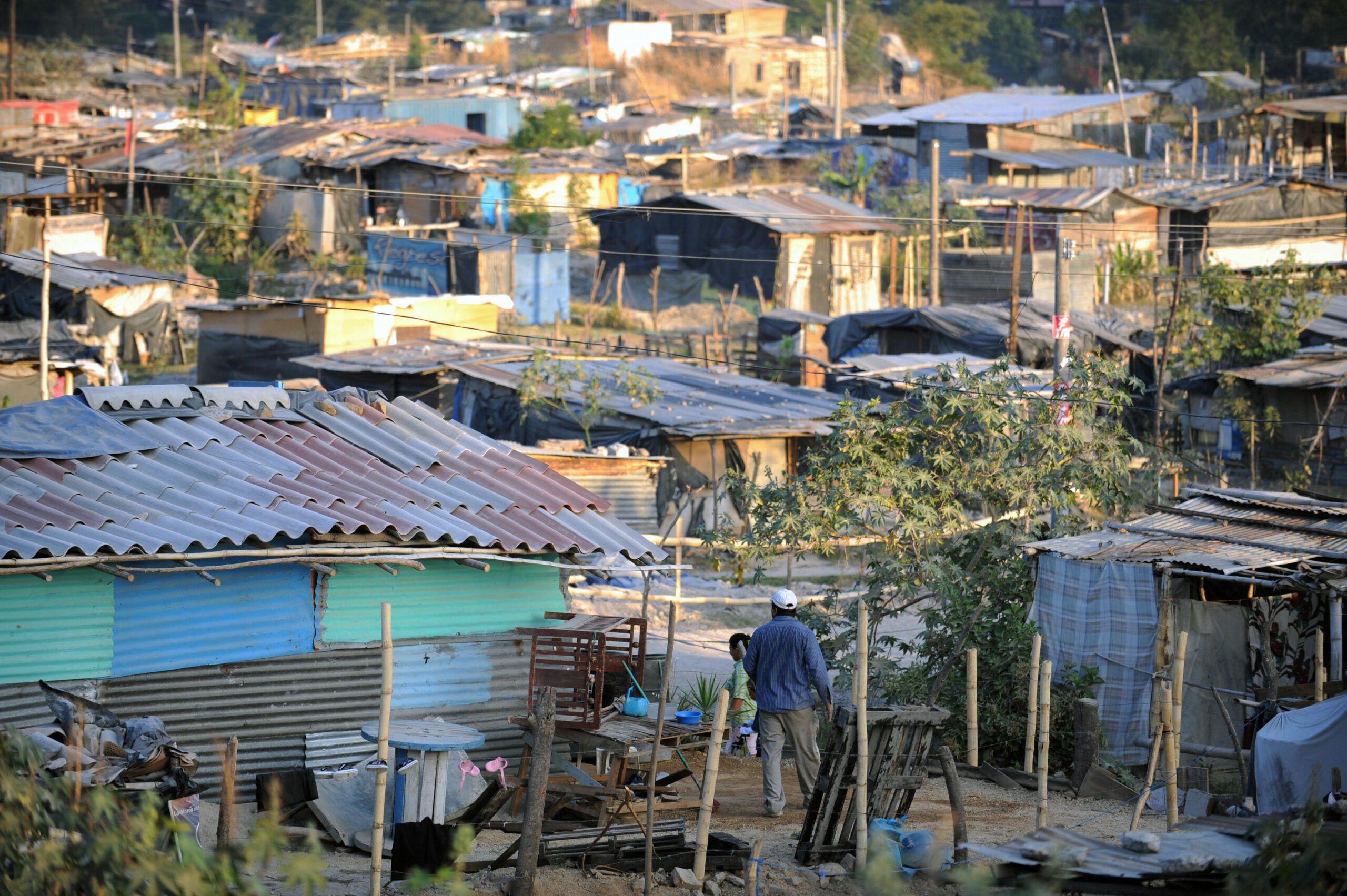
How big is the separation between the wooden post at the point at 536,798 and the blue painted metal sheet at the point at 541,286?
2247cm

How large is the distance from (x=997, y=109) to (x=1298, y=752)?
32.6 m

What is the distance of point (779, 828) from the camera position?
323 inches

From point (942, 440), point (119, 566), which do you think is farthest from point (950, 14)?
point (119, 566)

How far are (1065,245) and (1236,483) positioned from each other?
476 centimetres

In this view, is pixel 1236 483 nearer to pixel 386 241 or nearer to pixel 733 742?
pixel 733 742

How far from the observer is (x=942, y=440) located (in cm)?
1095

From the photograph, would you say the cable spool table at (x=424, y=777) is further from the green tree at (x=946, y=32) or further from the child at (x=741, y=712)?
the green tree at (x=946, y=32)

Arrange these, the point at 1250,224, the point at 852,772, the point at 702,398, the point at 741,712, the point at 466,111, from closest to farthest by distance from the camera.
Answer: the point at 852,772
the point at 741,712
the point at 702,398
the point at 1250,224
the point at 466,111

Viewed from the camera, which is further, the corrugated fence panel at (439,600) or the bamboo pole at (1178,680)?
the corrugated fence panel at (439,600)

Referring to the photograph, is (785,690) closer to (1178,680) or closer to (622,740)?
(622,740)

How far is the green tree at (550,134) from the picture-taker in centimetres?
3812

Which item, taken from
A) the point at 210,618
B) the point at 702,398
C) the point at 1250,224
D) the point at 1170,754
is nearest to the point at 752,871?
the point at 1170,754

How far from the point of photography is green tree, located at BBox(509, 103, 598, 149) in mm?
38125

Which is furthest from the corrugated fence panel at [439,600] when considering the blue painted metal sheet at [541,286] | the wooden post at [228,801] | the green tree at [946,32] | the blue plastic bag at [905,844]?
the green tree at [946,32]
